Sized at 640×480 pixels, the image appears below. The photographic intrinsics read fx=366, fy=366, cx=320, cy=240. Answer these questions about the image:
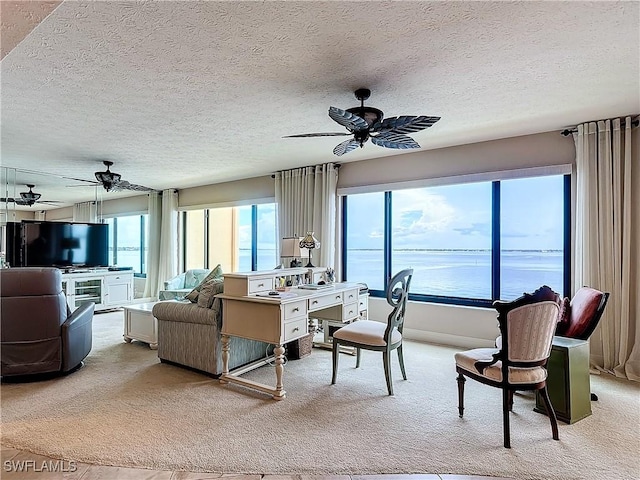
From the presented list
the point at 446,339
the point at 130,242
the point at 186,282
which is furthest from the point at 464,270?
the point at 130,242

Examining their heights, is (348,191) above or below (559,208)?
above

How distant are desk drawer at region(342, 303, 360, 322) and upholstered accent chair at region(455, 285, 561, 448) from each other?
160cm

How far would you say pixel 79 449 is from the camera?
2.22 metres

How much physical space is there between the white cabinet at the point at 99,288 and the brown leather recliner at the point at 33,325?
3106mm

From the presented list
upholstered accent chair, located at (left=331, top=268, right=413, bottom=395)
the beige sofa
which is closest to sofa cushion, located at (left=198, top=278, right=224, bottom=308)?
the beige sofa

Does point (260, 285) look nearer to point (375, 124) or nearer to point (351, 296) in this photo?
point (351, 296)

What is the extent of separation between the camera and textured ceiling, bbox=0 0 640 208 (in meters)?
1.92

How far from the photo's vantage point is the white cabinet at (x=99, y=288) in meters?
6.31

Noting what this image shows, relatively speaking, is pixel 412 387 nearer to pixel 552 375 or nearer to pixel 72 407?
pixel 552 375

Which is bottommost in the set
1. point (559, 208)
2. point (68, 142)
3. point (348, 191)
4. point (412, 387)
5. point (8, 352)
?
point (412, 387)

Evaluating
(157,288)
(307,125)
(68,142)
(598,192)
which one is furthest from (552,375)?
(157,288)

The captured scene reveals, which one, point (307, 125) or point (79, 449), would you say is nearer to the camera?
point (79, 449)

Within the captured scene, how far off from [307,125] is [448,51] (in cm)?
173

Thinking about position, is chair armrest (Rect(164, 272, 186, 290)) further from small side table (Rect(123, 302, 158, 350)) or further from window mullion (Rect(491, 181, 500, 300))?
window mullion (Rect(491, 181, 500, 300))
